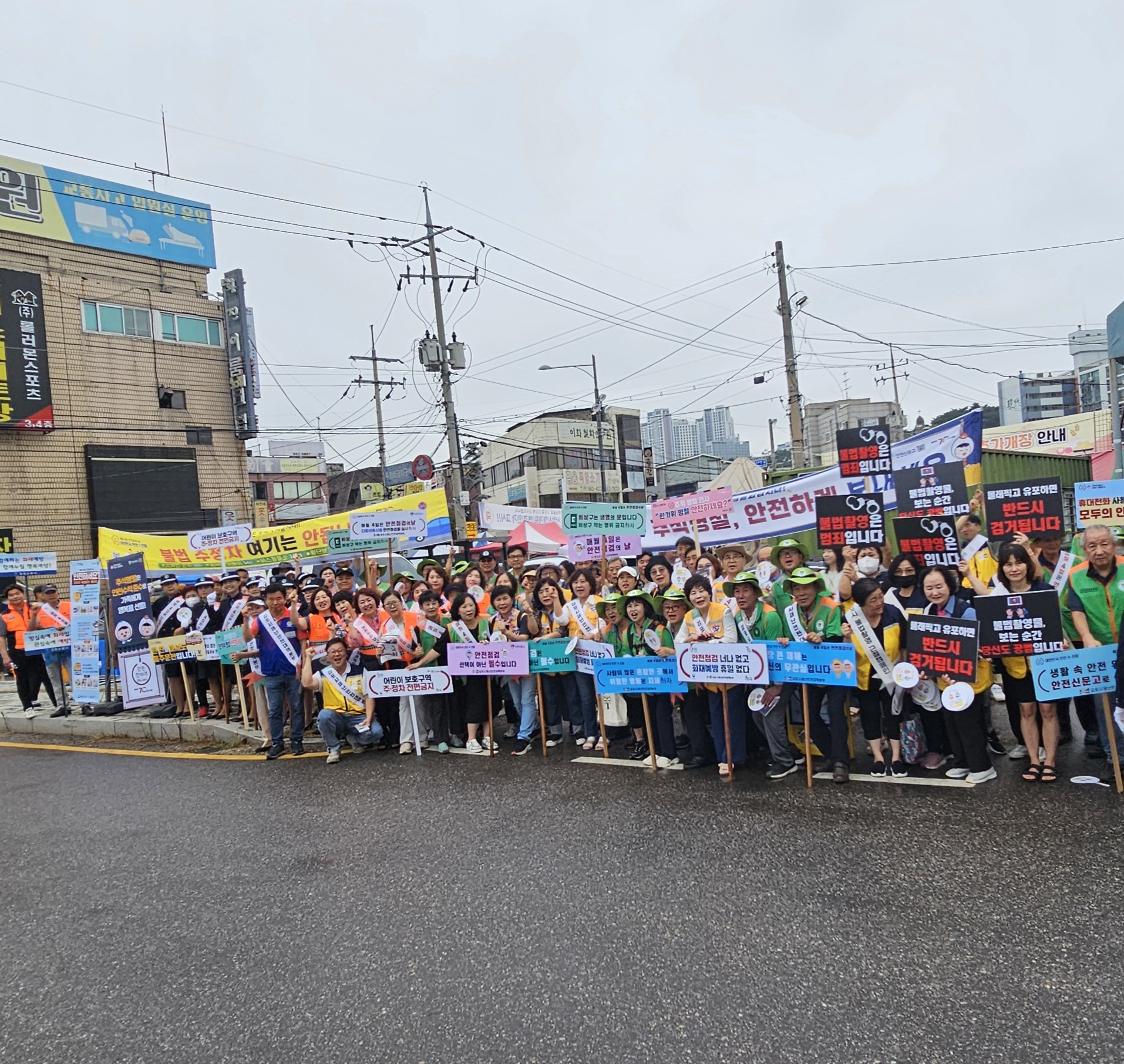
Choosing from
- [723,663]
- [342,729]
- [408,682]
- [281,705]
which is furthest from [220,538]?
[723,663]

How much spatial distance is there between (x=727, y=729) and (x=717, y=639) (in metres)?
0.74

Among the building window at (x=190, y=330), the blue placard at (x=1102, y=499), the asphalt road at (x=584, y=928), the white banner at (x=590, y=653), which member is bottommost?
the asphalt road at (x=584, y=928)

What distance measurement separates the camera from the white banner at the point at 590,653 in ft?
24.0

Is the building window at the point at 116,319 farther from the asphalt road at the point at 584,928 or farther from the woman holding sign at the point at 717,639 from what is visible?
the woman holding sign at the point at 717,639

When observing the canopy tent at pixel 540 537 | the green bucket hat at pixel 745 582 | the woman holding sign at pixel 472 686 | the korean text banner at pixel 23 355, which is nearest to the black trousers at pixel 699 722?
the green bucket hat at pixel 745 582

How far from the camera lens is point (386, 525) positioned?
13.0 metres

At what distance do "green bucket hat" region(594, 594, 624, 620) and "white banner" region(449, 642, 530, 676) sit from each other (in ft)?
2.60

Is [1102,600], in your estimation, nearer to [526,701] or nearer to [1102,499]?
[1102,499]

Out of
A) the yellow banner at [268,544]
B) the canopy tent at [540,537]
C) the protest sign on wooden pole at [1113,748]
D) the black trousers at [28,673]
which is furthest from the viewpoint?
the canopy tent at [540,537]

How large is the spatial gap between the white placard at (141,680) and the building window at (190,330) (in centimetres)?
2422

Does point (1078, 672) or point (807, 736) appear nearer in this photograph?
point (1078, 672)

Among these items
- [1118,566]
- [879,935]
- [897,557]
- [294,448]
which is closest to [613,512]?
[897,557]

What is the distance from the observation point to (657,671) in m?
6.79

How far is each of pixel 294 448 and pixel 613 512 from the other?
→ 63.8 meters
